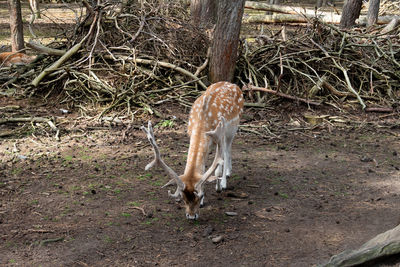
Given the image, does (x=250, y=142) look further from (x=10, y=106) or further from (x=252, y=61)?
(x=10, y=106)

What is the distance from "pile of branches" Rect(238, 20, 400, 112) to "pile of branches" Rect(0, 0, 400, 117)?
0.02m

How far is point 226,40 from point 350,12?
5117 mm

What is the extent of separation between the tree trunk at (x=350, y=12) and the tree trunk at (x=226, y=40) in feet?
15.4

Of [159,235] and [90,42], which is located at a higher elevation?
[90,42]

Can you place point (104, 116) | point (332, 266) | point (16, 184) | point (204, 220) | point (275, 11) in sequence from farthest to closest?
point (275, 11)
point (104, 116)
point (16, 184)
point (204, 220)
point (332, 266)

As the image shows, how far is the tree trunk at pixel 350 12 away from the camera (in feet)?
39.5

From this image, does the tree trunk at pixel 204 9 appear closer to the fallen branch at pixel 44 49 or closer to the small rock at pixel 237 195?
the fallen branch at pixel 44 49

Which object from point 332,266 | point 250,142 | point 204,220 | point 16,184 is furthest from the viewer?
point 250,142

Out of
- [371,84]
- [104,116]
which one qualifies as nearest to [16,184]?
[104,116]

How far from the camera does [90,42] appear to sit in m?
9.40

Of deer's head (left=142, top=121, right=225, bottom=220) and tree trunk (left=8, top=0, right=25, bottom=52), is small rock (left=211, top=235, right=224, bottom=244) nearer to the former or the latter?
deer's head (left=142, top=121, right=225, bottom=220)

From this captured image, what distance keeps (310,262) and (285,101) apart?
532 cm

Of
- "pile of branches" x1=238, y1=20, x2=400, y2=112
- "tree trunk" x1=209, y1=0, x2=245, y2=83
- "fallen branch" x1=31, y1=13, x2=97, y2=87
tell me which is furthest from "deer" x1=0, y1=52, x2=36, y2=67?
"pile of branches" x1=238, y1=20, x2=400, y2=112

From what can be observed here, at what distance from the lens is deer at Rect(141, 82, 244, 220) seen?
4602 mm
